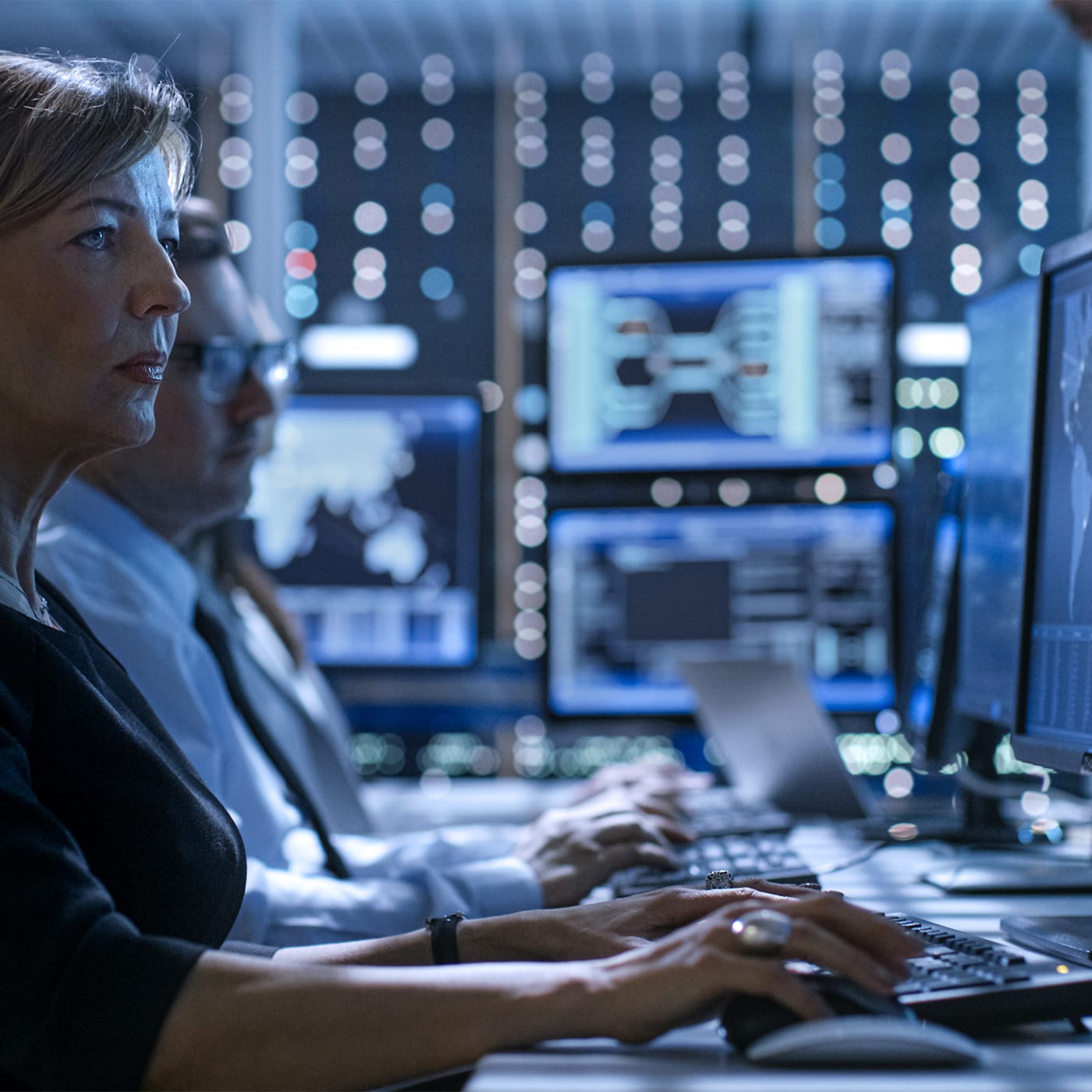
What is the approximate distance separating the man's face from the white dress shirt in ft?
0.18

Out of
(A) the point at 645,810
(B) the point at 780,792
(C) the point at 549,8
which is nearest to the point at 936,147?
(C) the point at 549,8

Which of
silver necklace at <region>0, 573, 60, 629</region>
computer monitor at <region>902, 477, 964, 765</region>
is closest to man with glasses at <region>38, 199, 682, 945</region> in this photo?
silver necklace at <region>0, 573, 60, 629</region>

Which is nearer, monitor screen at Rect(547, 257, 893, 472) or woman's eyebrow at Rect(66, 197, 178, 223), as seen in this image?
woman's eyebrow at Rect(66, 197, 178, 223)

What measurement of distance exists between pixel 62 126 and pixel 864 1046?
0.83 meters

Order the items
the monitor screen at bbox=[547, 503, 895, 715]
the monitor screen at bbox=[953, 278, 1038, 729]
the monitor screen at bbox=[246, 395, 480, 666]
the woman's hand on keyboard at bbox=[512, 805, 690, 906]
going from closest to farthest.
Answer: the woman's hand on keyboard at bbox=[512, 805, 690, 906]
the monitor screen at bbox=[953, 278, 1038, 729]
the monitor screen at bbox=[547, 503, 895, 715]
the monitor screen at bbox=[246, 395, 480, 666]

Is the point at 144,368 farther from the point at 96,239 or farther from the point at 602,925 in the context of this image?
the point at 602,925

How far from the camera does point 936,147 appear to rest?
3.82m

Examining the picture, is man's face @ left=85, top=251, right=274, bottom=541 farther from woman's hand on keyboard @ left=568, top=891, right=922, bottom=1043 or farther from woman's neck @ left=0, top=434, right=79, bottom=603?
woman's hand on keyboard @ left=568, top=891, right=922, bottom=1043

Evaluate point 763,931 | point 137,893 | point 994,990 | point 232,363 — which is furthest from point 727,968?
point 232,363

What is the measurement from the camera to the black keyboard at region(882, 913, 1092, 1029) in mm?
651

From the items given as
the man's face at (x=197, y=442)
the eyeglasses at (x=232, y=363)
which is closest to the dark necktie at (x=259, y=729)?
the man's face at (x=197, y=442)

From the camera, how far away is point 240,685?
55.2 inches

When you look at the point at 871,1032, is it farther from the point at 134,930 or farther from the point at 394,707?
the point at 394,707

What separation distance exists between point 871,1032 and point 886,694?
1378 millimetres
